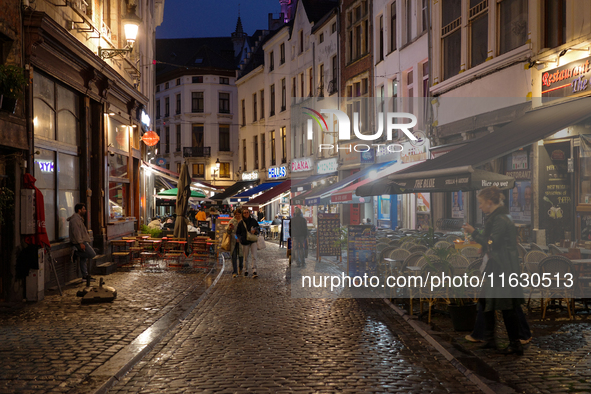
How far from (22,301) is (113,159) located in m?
8.22

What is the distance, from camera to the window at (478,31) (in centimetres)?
1736

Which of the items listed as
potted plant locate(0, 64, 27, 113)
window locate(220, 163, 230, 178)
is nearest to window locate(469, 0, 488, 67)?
potted plant locate(0, 64, 27, 113)

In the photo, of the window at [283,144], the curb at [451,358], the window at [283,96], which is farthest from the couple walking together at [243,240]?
the window at [283,96]

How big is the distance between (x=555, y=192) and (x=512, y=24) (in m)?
4.41

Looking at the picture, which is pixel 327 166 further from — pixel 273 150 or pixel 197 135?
pixel 197 135

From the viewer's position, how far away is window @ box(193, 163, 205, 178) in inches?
2445

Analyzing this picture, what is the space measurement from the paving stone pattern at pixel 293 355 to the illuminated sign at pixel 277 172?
30.8 metres

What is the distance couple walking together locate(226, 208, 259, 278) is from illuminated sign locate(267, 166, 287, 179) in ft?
83.7

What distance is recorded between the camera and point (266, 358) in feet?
23.5

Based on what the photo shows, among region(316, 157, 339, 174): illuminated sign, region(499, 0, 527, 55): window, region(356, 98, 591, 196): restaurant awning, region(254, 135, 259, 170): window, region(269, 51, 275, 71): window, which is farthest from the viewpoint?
region(254, 135, 259, 170): window

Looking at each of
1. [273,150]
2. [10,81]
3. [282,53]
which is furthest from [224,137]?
[10,81]

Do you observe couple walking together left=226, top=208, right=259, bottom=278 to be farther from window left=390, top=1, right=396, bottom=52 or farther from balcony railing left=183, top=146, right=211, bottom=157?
balcony railing left=183, top=146, right=211, bottom=157

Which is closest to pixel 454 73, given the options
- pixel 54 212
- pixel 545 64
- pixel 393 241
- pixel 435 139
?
pixel 435 139

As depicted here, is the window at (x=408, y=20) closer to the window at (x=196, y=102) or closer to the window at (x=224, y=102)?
the window at (x=224, y=102)
